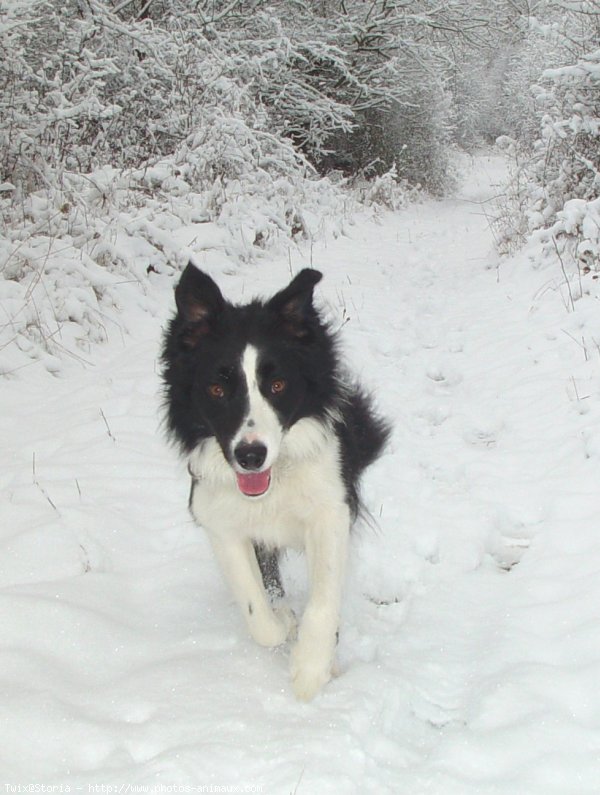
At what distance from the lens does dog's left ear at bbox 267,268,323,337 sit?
3012 mm

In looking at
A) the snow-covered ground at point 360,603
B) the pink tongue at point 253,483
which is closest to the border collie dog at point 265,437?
the pink tongue at point 253,483

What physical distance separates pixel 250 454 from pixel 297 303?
798 millimetres

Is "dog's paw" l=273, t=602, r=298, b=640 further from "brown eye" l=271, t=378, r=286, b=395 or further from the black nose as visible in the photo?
"brown eye" l=271, t=378, r=286, b=395

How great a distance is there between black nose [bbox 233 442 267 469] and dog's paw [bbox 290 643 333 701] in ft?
2.33

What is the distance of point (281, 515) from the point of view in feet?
9.74

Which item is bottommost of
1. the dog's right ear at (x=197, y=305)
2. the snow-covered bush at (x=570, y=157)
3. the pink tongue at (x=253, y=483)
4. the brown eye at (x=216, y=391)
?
the snow-covered bush at (x=570, y=157)

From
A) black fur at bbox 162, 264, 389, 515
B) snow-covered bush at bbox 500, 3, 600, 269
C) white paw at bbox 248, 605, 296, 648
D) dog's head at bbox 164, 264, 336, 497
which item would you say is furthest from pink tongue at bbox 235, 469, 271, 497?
snow-covered bush at bbox 500, 3, 600, 269

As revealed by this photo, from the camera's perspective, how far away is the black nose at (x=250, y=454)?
2.59 m

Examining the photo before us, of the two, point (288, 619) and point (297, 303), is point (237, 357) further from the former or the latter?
point (288, 619)

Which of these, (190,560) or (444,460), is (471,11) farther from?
(190,560)

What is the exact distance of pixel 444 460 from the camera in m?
4.75

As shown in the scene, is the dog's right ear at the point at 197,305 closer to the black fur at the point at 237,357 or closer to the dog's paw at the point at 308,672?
the black fur at the point at 237,357

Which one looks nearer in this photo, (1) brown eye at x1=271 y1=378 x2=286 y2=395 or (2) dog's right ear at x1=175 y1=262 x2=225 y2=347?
(1) brown eye at x1=271 y1=378 x2=286 y2=395

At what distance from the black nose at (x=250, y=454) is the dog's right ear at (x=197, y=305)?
26.1 inches
